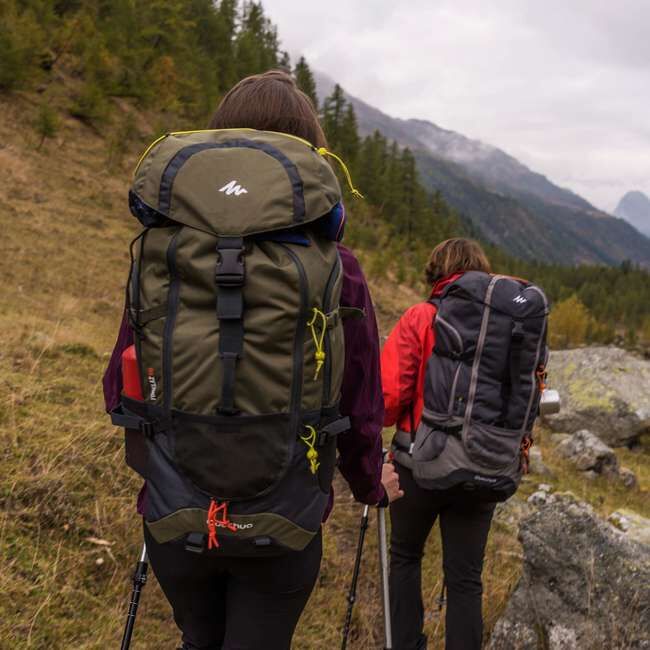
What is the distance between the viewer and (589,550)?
323 centimetres

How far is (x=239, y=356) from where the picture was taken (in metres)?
1.52

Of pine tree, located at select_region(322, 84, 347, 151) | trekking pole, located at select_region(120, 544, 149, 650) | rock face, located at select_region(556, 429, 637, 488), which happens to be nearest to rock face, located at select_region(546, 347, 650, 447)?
rock face, located at select_region(556, 429, 637, 488)

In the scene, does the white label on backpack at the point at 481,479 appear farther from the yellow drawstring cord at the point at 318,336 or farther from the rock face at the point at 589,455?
the rock face at the point at 589,455

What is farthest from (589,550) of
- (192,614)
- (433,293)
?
(192,614)

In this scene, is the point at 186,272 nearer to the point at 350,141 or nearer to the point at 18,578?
the point at 18,578

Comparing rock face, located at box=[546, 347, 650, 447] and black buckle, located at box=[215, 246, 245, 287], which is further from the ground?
black buckle, located at box=[215, 246, 245, 287]

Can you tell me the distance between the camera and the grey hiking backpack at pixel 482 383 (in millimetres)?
2801

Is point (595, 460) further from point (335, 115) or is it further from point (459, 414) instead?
point (335, 115)

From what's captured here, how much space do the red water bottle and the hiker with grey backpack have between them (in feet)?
5.40

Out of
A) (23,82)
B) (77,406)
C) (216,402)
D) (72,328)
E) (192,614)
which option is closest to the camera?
(216,402)

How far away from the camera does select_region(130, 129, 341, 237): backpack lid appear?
5.07 feet

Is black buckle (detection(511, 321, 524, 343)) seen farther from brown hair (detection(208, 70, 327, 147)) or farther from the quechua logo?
the quechua logo

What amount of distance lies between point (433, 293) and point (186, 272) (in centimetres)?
185

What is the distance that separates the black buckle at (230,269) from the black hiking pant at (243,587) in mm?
784
